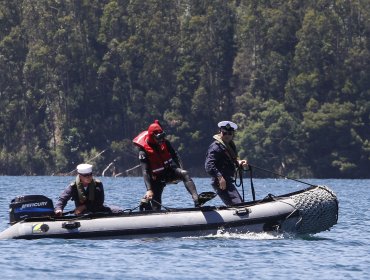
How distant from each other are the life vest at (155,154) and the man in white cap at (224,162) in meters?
0.77

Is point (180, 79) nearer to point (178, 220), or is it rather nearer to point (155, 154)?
point (155, 154)

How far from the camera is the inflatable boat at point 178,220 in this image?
2167cm

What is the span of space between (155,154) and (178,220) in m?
1.25

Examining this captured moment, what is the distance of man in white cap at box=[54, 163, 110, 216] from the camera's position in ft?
70.6

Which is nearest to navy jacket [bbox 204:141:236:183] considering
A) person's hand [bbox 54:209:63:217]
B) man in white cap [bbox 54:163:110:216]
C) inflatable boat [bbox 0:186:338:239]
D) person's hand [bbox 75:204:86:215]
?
inflatable boat [bbox 0:186:338:239]

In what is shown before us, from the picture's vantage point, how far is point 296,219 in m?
22.4

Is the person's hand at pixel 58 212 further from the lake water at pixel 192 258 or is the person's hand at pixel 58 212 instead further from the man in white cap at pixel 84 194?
the lake water at pixel 192 258

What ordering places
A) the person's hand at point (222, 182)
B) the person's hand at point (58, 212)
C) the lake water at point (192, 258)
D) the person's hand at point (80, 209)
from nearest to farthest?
1. the lake water at point (192, 258)
2. the person's hand at point (58, 212)
3. the person's hand at point (80, 209)
4. the person's hand at point (222, 182)

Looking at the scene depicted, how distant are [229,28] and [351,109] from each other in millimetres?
12552

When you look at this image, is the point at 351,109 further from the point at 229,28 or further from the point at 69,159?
the point at 69,159

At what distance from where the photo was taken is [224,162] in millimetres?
22703

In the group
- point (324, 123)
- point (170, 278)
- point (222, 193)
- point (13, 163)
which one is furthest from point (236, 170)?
point (13, 163)

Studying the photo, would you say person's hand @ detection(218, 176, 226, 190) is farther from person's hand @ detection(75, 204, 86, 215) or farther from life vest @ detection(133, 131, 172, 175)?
person's hand @ detection(75, 204, 86, 215)

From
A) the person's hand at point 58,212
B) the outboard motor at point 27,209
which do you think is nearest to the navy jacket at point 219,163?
the person's hand at point 58,212
